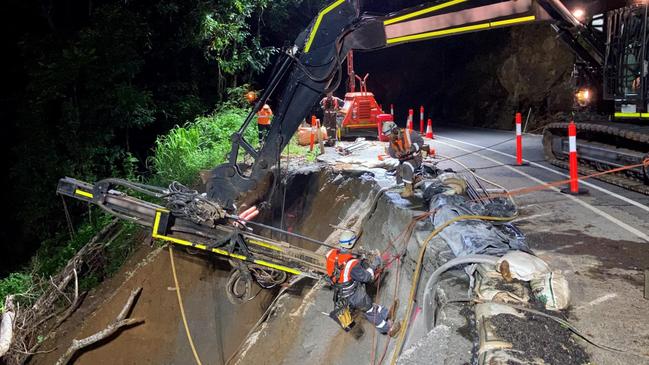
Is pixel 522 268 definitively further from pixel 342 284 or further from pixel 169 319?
pixel 169 319

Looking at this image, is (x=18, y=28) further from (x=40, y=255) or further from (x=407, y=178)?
(x=407, y=178)

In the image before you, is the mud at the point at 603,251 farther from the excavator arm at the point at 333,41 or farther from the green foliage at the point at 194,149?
the green foliage at the point at 194,149

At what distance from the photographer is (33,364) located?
7.64 m

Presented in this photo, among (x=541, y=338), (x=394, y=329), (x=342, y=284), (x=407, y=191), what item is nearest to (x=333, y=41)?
(x=407, y=191)

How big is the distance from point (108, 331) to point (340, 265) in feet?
15.2

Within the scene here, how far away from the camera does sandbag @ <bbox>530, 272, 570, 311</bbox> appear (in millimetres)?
3135

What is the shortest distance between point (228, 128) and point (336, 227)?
7.51 m

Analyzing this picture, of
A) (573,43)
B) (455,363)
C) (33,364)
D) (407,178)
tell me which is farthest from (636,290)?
(33,364)

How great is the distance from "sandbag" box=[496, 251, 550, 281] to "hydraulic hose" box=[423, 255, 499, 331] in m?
0.13

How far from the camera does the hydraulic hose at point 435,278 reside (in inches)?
135

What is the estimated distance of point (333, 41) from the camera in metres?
5.50

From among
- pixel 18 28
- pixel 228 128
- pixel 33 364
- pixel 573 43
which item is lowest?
pixel 33 364

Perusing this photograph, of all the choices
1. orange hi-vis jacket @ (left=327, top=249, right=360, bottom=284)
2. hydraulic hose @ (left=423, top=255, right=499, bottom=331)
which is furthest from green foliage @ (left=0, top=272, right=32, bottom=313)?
hydraulic hose @ (left=423, top=255, right=499, bottom=331)

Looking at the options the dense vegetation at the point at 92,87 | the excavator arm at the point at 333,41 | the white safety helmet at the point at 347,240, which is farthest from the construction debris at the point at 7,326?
the white safety helmet at the point at 347,240
